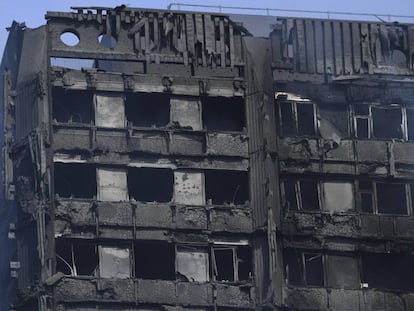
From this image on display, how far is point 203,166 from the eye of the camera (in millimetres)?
60688

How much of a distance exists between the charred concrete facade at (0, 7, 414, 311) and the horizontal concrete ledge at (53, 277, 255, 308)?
5 cm

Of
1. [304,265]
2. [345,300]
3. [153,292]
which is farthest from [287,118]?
[153,292]

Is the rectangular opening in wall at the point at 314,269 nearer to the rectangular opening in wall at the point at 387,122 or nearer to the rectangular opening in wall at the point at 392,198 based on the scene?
the rectangular opening in wall at the point at 392,198

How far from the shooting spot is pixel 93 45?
6159 centimetres

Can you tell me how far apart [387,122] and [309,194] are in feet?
16.4

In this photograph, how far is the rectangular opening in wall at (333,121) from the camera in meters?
62.9

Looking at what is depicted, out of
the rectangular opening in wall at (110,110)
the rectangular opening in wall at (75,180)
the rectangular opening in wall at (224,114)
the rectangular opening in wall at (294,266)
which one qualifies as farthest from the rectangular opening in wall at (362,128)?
the rectangular opening in wall at (75,180)

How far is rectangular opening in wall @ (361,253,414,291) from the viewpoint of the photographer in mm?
61719

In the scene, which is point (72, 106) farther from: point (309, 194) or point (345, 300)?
point (345, 300)

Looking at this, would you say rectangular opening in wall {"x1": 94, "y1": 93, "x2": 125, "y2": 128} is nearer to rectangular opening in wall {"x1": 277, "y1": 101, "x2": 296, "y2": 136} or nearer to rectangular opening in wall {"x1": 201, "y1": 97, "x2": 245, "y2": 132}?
rectangular opening in wall {"x1": 201, "y1": 97, "x2": 245, "y2": 132}

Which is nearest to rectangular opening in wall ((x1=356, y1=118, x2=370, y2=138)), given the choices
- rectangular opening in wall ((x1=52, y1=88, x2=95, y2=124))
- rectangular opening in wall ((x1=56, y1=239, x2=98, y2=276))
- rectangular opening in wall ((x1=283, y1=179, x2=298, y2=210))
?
rectangular opening in wall ((x1=283, y1=179, x2=298, y2=210))

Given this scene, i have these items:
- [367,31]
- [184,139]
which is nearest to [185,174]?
[184,139]

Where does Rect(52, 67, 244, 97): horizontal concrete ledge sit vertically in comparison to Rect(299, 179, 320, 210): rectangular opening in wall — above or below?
above

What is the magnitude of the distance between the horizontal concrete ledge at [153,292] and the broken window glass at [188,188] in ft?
11.5
